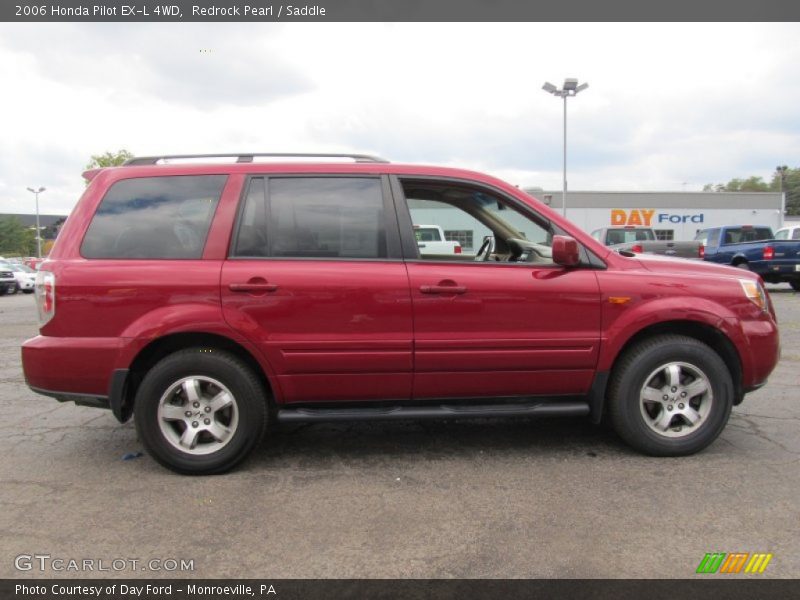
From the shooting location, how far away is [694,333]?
150 inches

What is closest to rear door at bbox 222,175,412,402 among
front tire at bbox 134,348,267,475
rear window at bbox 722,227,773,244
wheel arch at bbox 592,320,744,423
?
front tire at bbox 134,348,267,475

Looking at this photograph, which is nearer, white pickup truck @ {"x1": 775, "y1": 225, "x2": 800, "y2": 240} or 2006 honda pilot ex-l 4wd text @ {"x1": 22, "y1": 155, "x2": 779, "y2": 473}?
2006 honda pilot ex-l 4wd text @ {"x1": 22, "y1": 155, "x2": 779, "y2": 473}

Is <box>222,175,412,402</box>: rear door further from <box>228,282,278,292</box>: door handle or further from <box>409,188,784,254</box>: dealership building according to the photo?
<box>409,188,784,254</box>: dealership building

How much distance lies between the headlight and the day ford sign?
1379 inches

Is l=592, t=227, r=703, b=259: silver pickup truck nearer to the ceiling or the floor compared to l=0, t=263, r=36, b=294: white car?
nearer to the ceiling

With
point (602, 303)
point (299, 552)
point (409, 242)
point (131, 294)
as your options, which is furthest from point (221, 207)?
point (602, 303)

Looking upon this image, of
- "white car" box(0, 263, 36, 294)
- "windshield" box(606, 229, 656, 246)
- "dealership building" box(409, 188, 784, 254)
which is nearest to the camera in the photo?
"windshield" box(606, 229, 656, 246)

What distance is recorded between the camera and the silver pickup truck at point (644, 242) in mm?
16420

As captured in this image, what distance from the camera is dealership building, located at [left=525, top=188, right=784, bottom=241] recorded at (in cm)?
3691

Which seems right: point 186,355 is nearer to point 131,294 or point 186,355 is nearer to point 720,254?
point 131,294

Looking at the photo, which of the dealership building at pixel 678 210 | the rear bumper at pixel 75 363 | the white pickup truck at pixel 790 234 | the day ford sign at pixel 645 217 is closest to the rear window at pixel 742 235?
the white pickup truck at pixel 790 234

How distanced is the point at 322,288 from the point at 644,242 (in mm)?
15328

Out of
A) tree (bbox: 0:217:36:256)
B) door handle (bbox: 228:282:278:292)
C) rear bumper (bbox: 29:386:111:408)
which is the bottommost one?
rear bumper (bbox: 29:386:111:408)
